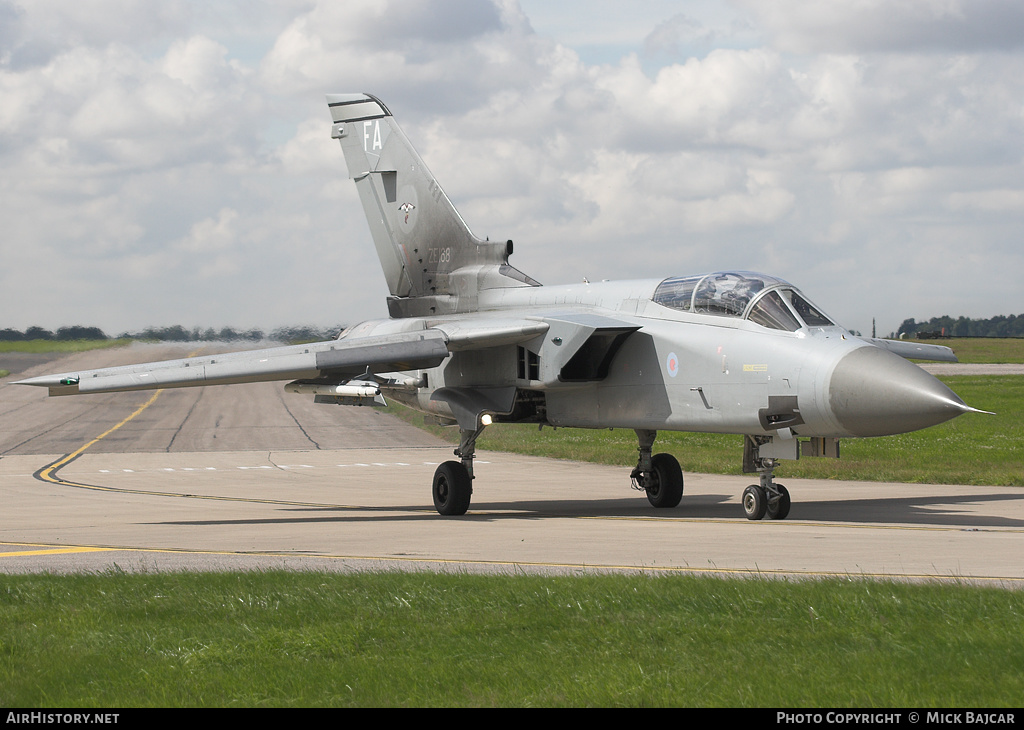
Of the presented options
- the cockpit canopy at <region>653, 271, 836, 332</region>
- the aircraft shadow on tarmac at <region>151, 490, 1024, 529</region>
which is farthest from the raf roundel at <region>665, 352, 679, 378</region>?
the aircraft shadow on tarmac at <region>151, 490, 1024, 529</region>

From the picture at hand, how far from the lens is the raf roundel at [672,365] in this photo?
1523 cm

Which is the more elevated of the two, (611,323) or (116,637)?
(611,323)

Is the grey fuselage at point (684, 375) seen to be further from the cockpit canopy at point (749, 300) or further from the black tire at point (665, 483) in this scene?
the black tire at point (665, 483)

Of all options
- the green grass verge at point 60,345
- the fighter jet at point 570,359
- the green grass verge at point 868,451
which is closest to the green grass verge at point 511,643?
the fighter jet at point 570,359

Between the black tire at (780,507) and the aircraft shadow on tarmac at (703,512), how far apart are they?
175 millimetres

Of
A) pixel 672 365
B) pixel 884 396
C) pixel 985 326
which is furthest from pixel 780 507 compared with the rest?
pixel 985 326

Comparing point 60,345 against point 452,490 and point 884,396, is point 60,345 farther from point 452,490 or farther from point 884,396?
point 884,396

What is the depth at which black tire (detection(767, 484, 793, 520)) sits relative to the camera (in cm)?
1459

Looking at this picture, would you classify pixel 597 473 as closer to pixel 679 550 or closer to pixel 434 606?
pixel 679 550

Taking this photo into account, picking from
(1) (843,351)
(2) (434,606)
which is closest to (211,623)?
(2) (434,606)

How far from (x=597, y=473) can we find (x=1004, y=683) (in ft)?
62.5

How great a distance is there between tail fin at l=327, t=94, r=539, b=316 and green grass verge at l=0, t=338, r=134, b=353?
53.1 ft

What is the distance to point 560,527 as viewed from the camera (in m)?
14.7

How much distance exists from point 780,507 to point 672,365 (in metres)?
2.35
